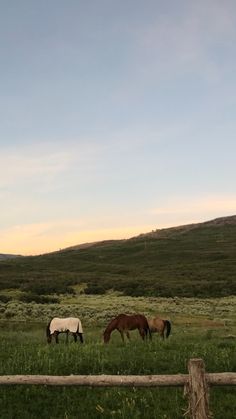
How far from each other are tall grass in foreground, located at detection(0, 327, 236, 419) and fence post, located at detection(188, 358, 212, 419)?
2212 millimetres

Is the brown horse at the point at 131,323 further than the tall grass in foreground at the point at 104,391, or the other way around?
the brown horse at the point at 131,323

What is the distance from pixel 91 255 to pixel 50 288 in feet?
310

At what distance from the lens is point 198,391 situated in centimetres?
785

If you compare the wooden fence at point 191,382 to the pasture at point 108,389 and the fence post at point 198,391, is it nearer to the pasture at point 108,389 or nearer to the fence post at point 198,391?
the fence post at point 198,391

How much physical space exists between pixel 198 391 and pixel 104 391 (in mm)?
5099

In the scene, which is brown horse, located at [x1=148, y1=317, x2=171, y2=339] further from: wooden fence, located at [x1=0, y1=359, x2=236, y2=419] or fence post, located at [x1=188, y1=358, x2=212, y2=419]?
fence post, located at [x1=188, y1=358, x2=212, y2=419]

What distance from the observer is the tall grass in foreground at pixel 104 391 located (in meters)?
11.2

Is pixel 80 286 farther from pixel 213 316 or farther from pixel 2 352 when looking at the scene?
pixel 2 352

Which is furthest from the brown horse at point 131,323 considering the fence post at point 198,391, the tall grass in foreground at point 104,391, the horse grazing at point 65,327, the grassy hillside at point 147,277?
the grassy hillside at point 147,277

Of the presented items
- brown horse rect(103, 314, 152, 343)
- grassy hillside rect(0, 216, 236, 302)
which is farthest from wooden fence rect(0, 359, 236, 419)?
grassy hillside rect(0, 216, 236, 302)

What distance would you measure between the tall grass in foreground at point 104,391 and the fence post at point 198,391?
2212 millimetres

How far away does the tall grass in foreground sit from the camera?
1118 centimetres

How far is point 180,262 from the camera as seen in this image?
11594 cm

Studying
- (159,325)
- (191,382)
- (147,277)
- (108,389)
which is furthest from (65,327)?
(147,277)
